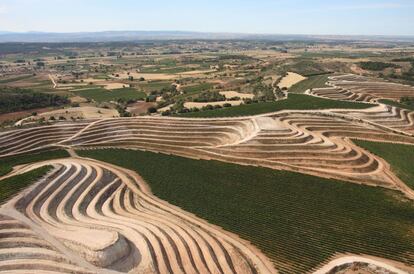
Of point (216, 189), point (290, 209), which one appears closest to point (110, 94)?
point (216, 189)

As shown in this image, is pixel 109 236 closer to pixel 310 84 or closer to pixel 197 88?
pixel 310 84

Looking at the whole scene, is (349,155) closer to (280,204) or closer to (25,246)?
(280,204)

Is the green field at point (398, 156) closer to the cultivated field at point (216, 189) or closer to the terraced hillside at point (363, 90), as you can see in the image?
the cultivated field at point (216, 189)

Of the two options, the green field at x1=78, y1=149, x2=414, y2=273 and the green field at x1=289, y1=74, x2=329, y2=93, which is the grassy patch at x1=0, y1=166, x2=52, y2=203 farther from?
the green field at x1=289, y1=74, x2=329, y2=93

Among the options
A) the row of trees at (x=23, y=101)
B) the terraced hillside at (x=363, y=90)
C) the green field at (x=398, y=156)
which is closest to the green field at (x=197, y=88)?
the row of trees at (x=23, y=101)

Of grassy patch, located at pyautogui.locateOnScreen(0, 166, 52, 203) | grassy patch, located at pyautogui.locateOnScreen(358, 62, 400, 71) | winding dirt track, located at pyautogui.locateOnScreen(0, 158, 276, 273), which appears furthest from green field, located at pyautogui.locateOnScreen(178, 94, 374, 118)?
grassy patch, located at pyautogui.locateOnScreen(358, 62, 400, 71)
